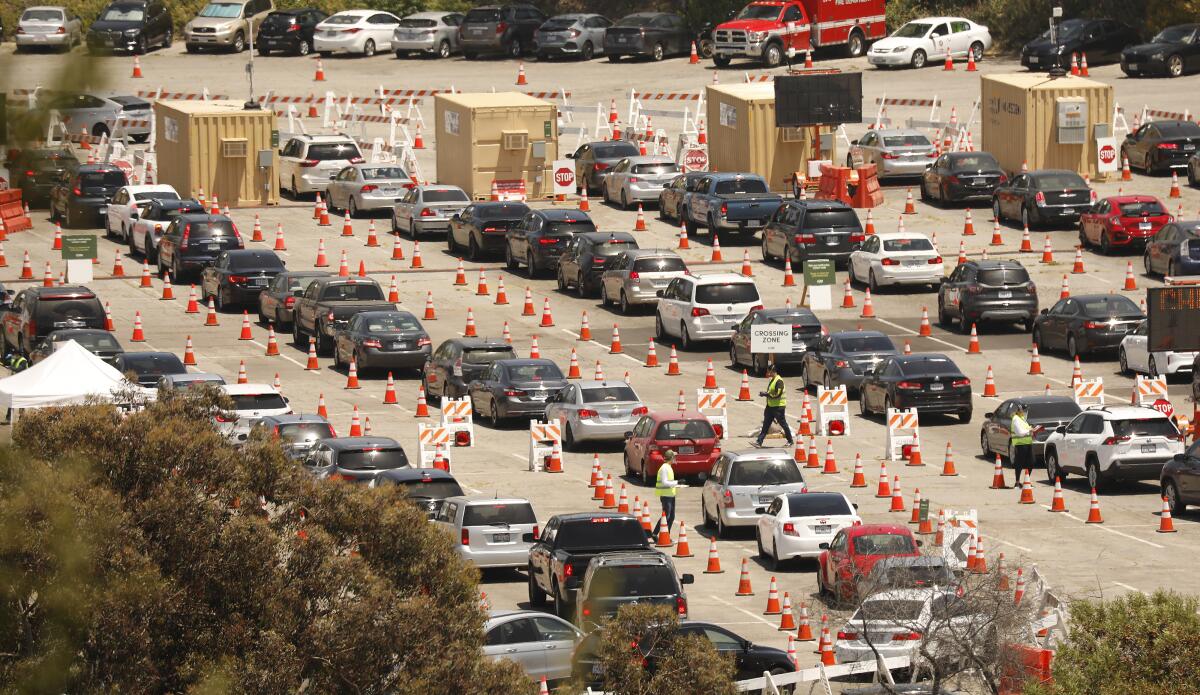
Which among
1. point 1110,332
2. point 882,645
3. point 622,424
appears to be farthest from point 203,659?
point 1110,332

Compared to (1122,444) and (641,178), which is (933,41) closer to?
(641,178)

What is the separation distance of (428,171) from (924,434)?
90.9 feet

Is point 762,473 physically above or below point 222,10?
below

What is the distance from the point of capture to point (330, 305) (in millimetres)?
41281

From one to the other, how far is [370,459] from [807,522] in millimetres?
5836

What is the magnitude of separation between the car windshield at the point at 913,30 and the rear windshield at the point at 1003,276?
91.1ft

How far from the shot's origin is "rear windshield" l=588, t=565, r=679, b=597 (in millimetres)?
22641

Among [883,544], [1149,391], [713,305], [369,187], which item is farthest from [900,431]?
[369,187]

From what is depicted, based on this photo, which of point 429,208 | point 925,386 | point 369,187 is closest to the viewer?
point 925,386

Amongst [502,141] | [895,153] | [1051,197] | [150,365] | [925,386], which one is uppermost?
[502,141]

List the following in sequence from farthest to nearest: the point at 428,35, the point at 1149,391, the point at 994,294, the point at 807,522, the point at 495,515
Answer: the point at 428,35
the point at 994,294
the point at 1149,391
the point at 807,522
the point at 495,515

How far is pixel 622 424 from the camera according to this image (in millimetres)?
34188

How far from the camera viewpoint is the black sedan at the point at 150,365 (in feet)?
115

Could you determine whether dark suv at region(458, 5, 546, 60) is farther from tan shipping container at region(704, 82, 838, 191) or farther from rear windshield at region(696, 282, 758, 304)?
rear windshield at region(696, 282, 758, 304)
